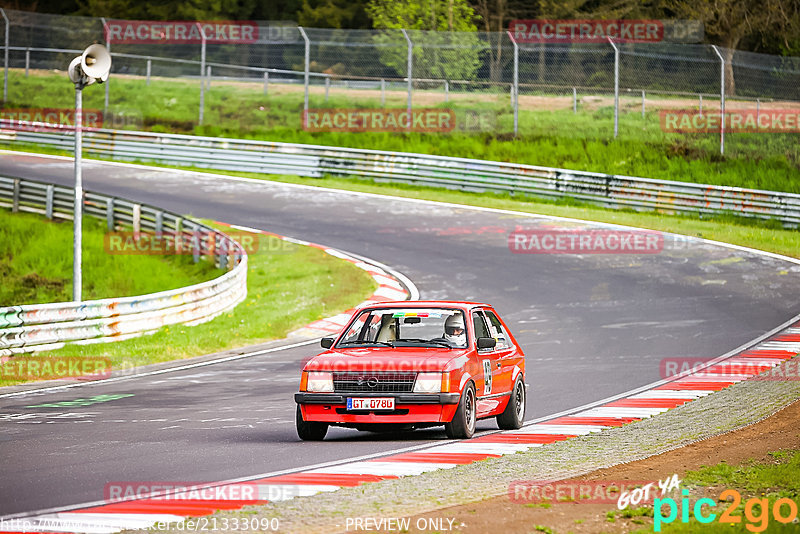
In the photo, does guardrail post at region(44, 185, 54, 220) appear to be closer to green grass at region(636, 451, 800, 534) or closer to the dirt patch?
the dirt patch

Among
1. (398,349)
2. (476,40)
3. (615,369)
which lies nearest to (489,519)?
(398,349)

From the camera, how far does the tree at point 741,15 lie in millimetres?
46875

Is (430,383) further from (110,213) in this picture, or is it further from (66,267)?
(110,213)

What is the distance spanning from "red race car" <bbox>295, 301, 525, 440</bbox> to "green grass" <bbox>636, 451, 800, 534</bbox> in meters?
2.49

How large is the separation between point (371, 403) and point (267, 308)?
11.8 m

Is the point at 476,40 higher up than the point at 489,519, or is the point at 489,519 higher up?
the point at 476,40

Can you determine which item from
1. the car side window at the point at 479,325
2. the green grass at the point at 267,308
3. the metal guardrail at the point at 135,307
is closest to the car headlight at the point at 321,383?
the car side window at the point at 479,325

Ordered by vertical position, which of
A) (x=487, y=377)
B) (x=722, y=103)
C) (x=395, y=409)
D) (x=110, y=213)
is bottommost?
(x=110, y=213)

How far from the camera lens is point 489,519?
6926 millimetres

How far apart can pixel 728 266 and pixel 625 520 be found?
17.6 meters

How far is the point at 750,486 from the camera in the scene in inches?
310

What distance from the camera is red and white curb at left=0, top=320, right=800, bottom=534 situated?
23.3 feet

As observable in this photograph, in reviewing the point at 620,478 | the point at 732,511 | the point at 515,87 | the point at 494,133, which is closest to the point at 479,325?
the point at 620,478

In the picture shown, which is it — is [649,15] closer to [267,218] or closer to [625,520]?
[267,218]
